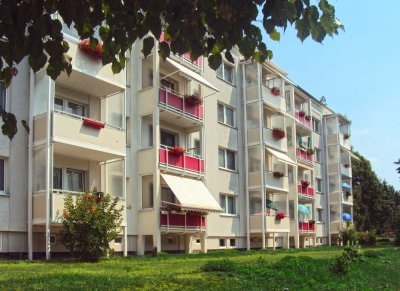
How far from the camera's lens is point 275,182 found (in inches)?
1485

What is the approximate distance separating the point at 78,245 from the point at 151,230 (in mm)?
7366

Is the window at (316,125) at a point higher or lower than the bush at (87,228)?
higher

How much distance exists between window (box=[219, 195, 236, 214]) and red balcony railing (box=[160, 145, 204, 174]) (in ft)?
15.7

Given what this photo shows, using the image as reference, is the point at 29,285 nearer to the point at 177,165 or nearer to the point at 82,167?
the point at 82,167

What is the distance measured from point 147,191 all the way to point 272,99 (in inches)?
592

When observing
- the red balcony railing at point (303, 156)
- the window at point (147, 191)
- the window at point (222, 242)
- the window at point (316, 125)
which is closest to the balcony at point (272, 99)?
the red balcony railing at point (303, 156)

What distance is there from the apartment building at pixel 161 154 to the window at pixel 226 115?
0.26ft

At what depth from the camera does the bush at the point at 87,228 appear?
61.1ft

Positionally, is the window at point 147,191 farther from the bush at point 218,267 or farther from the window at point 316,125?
the window at point 316,125

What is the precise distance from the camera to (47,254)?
63.5 feet

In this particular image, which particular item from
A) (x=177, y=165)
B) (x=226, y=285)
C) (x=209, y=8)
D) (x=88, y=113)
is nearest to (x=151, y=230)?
(x=177, y=165)

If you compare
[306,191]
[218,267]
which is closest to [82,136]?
[218,267]

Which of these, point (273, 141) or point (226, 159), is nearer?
point (226, 159)

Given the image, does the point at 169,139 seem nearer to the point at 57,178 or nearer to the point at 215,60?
the point at 57,178
